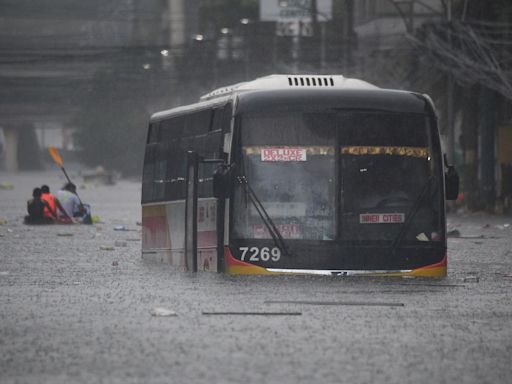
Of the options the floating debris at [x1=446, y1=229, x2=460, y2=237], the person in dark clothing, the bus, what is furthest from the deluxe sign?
the bus

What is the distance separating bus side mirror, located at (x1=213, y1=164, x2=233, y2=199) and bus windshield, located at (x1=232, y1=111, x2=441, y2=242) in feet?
0.68

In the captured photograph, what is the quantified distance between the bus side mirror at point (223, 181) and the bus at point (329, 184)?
0.02 meters

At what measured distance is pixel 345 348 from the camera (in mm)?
11477

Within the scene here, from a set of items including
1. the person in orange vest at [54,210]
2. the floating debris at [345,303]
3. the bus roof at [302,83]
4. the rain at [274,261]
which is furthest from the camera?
the person in orange vest at [54,210]

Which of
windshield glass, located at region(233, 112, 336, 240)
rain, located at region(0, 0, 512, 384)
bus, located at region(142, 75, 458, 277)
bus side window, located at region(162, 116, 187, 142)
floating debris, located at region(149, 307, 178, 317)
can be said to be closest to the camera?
rain, located at region(0, 0, 512, 384)

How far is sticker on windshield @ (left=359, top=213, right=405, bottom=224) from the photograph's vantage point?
745 inches

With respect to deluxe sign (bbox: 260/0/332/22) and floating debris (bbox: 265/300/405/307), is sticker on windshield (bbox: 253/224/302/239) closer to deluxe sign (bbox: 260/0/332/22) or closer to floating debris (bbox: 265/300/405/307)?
floating debris (bbox: 265/300/405/307)

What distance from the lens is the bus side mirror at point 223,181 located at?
1861 centimetres

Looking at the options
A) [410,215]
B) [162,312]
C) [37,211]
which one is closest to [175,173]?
[410,215]

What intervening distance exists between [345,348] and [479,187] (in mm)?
35890

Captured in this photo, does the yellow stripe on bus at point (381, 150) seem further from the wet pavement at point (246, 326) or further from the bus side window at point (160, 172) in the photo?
the bus side window at point (160, 172)

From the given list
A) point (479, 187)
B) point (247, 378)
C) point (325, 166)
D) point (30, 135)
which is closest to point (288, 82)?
point (325, 166)

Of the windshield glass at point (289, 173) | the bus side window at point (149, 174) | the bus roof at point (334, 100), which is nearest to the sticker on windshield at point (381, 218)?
the windshield glass at point (289, 173)

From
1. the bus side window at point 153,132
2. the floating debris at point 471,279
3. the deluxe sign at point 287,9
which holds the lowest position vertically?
the deluxe sign at point 287,9
